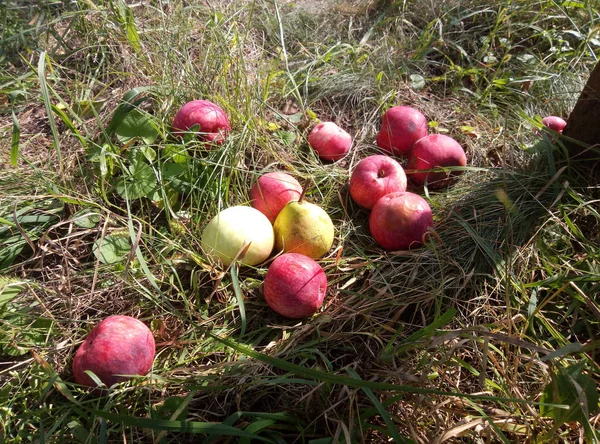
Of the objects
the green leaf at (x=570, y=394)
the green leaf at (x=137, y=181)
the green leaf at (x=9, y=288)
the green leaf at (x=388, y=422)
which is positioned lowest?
the green leaf at (x=9, y=288)

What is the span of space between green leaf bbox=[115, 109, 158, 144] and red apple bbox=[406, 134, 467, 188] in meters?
1.42

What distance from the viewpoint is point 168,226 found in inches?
90.5

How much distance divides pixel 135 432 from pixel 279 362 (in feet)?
1.92

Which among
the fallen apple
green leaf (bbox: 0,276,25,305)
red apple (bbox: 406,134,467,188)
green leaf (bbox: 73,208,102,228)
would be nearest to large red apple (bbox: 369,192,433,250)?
the fallen apple

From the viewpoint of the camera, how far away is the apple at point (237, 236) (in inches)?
78.9

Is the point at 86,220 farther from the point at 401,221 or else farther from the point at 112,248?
the point at 401,221

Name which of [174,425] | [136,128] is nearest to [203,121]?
[136,128]

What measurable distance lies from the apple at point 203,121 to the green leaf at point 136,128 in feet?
0.41

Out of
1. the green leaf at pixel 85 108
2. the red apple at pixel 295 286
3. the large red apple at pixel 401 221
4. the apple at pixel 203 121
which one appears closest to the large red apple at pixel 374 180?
the large red apple at pixel 401 221

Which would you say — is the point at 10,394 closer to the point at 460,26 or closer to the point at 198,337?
the point at 198,337

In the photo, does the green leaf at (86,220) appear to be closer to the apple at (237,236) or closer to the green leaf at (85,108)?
the apple at (237,236)

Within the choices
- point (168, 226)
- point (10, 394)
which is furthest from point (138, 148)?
point (10, 394)

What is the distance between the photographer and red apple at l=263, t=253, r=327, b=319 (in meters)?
1.84

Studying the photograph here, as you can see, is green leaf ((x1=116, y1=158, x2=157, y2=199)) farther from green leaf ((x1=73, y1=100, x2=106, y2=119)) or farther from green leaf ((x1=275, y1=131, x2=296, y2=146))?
green leaf ((x1=275, y1=131, x2=296, y2=146))
